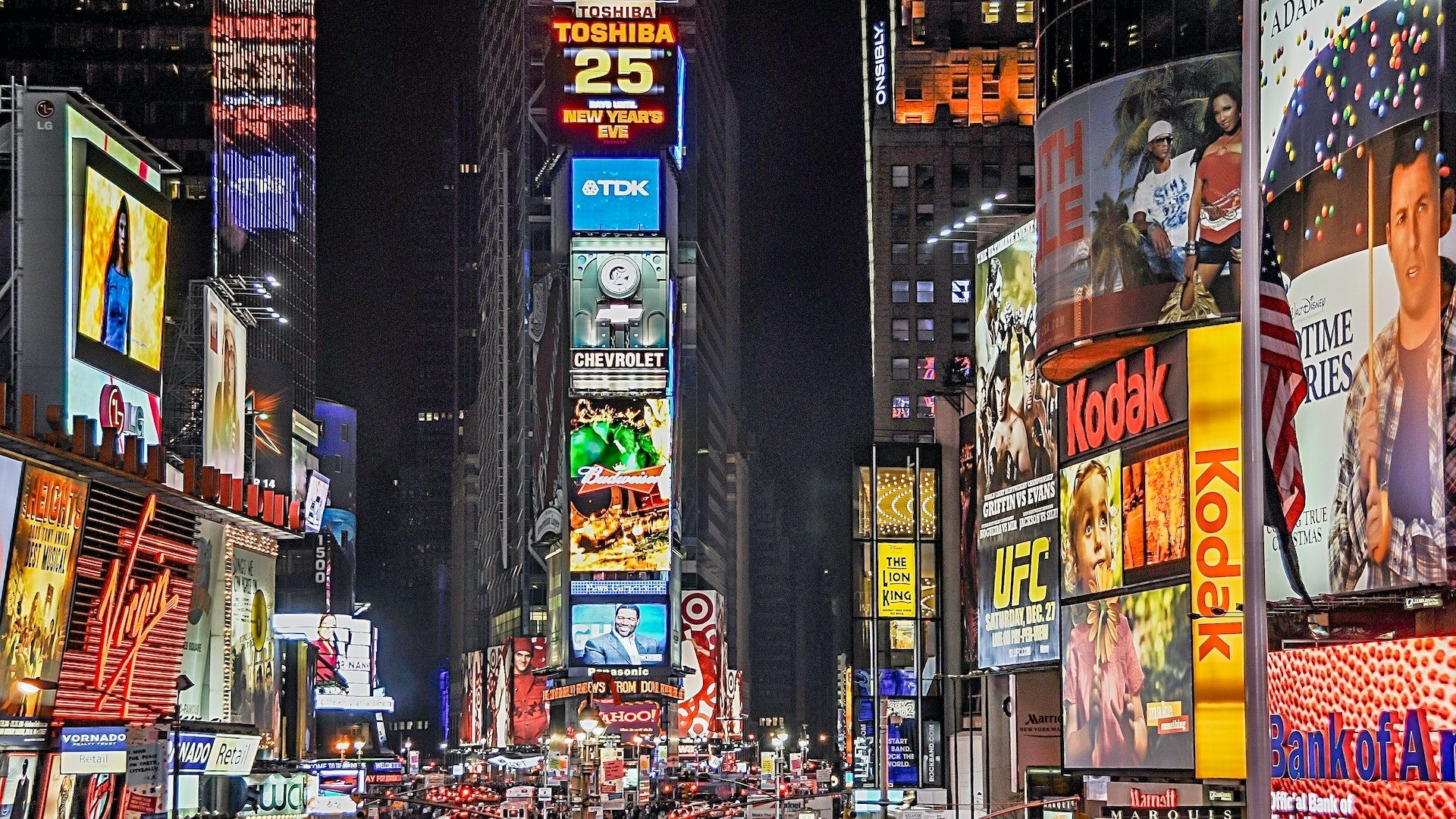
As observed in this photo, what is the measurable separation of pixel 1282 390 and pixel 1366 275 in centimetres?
271

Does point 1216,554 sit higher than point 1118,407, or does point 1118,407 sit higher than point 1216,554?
point 1118,407

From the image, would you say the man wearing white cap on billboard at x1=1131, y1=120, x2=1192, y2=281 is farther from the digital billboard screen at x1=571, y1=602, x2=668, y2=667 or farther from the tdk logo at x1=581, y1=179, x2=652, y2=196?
the digital billboard screen at x1=571, y1=602, x2=668, y2=667

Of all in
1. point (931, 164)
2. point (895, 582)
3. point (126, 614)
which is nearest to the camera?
point (126, 614)

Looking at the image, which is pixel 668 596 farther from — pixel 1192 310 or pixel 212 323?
pixel 1192 310

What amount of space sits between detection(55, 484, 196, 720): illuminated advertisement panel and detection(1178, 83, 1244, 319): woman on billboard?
23.5 m

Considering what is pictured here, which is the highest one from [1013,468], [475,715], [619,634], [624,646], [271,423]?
[271,423]

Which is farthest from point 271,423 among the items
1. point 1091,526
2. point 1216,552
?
point 1216,552

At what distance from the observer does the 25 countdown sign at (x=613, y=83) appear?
12044 cm

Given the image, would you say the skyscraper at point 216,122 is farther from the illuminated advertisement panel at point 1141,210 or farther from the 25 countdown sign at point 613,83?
the illuminated advertisement panel at point 1141,210

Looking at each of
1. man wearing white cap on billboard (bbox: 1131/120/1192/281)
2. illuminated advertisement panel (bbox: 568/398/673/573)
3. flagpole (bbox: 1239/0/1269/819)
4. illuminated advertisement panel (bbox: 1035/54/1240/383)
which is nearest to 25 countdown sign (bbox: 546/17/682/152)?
illuminated advertisement panel (bbox: 568/398/673/573)

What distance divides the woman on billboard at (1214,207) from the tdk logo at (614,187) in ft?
280

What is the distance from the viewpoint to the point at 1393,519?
2406 centimetres

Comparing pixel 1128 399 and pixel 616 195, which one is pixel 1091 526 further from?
pixel 616 195

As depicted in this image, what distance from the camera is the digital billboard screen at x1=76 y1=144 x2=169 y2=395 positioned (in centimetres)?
4444
